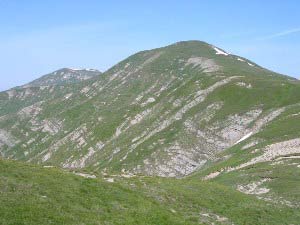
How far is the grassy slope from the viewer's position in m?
30.4

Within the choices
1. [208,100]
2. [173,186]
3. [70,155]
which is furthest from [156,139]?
[173,186]

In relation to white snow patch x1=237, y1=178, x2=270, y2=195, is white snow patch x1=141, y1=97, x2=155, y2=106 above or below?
above

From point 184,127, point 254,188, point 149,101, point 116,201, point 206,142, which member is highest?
point 149,101

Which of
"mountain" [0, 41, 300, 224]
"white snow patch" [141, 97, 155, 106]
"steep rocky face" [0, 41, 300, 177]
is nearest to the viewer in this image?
"mountain" [0, 41, 300, 224]

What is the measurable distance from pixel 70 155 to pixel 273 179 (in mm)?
112776

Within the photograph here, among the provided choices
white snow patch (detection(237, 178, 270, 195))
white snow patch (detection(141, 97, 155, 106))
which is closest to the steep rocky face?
white snow patch (detection(141, 97, 155, 106))

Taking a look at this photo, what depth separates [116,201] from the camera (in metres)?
35.8

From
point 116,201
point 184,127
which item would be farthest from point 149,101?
point 116,201

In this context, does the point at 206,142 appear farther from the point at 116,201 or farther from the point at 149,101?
the point at 116,201

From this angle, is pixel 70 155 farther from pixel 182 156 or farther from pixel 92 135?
pixel 182 156

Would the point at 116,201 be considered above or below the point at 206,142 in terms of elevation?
above

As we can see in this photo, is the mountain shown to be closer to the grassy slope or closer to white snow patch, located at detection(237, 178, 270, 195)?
white snow patch, located at detection(237, 178, 270, 195)

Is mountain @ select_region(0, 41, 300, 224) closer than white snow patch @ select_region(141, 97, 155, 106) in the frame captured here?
Yes

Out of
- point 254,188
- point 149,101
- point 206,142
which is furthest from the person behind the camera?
point 149,101
